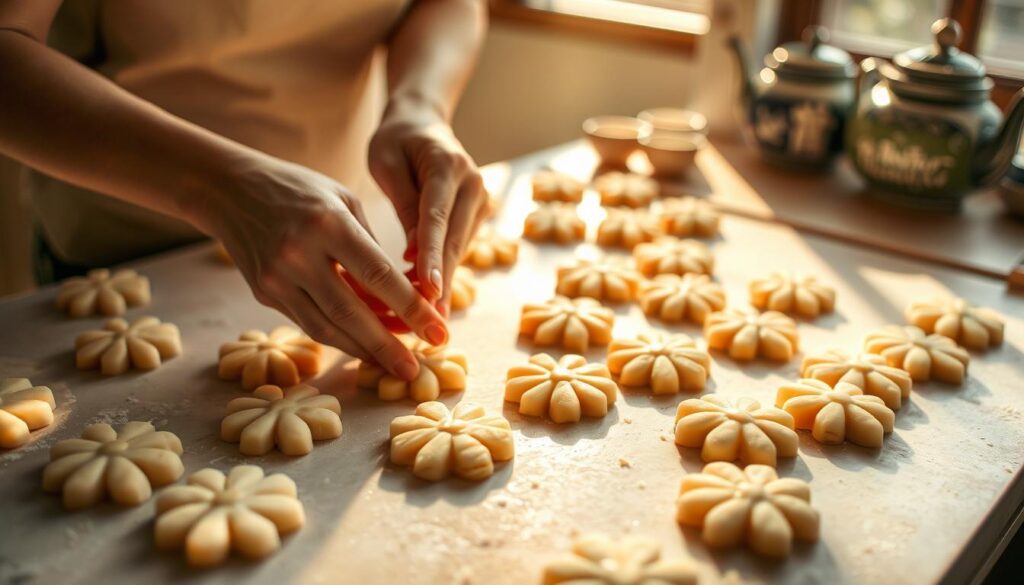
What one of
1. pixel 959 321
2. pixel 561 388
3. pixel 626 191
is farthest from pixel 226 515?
pixel 626 191

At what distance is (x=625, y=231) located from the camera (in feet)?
6.77

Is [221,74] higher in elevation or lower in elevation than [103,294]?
higher

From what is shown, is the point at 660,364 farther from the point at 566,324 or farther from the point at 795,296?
the point at 795,296

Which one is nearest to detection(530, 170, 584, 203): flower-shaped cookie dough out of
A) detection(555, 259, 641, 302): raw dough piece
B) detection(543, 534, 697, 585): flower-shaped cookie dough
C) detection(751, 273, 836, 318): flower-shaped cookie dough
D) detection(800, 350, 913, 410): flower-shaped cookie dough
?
detection(555, 259, 641, 302): raw dough piece

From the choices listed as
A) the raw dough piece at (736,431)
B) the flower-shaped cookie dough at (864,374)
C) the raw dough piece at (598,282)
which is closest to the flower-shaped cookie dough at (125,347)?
the raw dough piece at (598,282)

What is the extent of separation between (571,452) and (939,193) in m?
1.42

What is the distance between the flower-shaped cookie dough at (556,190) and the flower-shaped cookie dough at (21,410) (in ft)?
4.18

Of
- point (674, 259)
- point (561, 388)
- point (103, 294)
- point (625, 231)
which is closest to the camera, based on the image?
point (561, 388)

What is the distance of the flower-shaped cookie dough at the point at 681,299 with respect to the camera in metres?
1.72

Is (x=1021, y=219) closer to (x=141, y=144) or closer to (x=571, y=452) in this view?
(x=571, y=452)

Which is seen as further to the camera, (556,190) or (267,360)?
(556,190)

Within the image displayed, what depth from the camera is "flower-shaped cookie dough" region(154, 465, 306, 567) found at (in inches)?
41.3

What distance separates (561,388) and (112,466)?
64 centimetres

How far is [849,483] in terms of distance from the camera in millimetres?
1244
